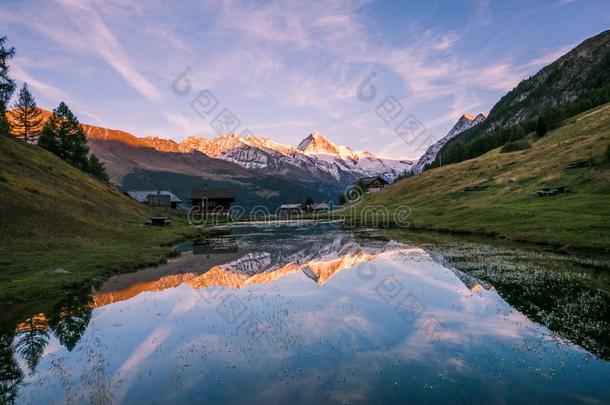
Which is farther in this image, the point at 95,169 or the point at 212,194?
the point at 212,194

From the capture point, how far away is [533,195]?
3095 inches

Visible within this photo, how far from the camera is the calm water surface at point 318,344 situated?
50.3 ft

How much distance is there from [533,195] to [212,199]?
125m

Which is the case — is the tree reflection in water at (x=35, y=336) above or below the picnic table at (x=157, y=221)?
below

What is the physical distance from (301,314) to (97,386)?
12.8 m

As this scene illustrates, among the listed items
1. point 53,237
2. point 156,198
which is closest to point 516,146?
point 156,198

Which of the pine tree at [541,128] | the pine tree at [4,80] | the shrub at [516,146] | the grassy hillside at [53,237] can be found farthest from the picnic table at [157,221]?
the pine tree at [541,128]

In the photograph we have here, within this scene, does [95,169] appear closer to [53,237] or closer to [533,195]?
[53,237]

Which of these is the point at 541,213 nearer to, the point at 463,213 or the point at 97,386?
the point at 463,213

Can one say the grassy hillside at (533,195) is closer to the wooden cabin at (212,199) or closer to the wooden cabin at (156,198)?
the wooden cabin at (212,199)

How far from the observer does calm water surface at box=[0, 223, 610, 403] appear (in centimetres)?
1534

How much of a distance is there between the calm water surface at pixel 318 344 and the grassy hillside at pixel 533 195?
62.7ft

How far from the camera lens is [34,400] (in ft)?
49.5

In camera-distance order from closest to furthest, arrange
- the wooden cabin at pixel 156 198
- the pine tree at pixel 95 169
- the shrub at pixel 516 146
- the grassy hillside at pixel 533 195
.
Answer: the grassy hillside at pixel 533 195 < the pine tree at pixel 95 169 < the shrub at pixel 516 146 < the wooden cabin at pixel 156 198
